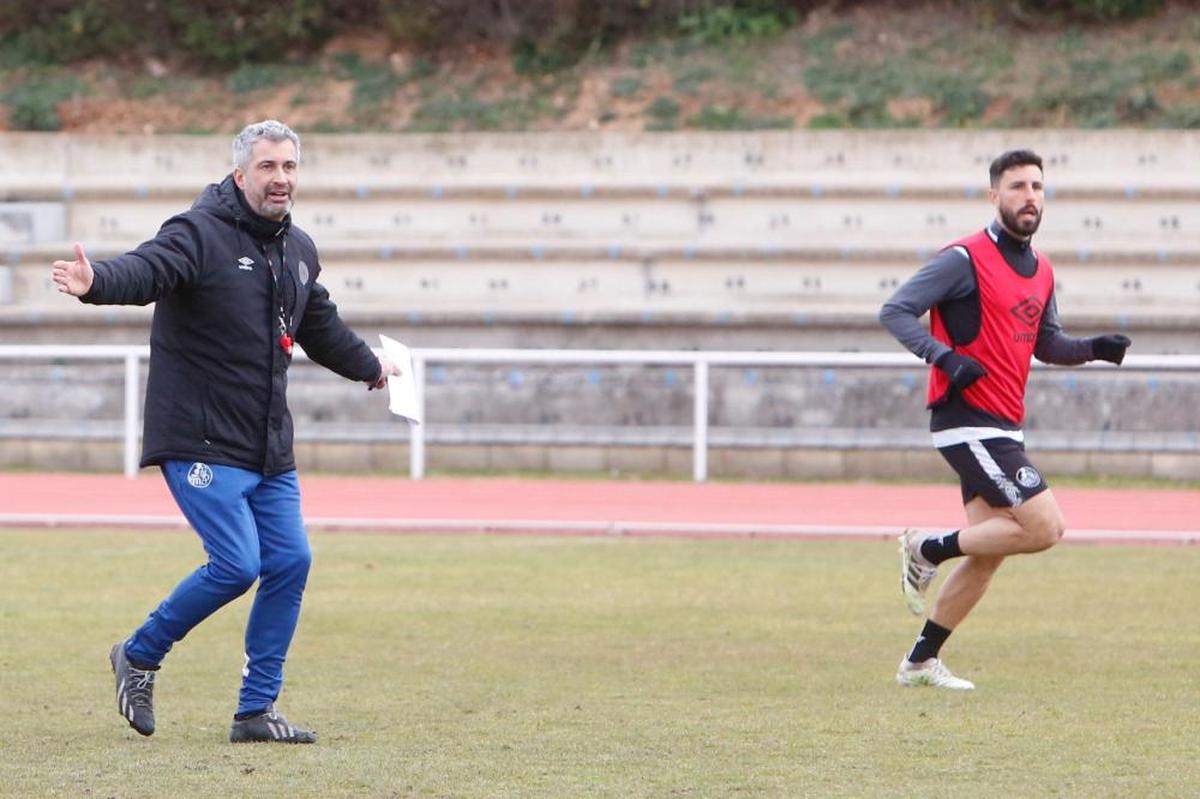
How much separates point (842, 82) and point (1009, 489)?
69.3 feet

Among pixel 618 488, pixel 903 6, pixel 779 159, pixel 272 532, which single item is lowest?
pixel 618 488

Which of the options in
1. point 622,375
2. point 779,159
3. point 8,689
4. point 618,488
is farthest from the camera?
point 779,159

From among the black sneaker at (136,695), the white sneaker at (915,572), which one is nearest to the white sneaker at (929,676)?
the white sneaker at (915,572)

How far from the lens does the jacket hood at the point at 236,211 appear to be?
6785 millimetres

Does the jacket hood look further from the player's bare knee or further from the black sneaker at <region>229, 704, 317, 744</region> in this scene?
the player's bare knee

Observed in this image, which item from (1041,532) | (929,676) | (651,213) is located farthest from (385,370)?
(651,213)

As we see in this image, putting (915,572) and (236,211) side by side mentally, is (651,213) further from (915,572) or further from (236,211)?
(236,211)

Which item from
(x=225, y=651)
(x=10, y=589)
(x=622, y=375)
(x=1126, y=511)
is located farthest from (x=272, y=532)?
(x=622, y=375)

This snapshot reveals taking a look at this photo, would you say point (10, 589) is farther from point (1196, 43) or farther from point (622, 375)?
point (1196, 43)

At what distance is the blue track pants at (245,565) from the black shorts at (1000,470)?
8.86 ft

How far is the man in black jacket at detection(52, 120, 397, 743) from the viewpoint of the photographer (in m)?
6.72

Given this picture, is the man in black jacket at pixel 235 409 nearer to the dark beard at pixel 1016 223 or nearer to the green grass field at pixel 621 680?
the green grass field at pixel 621 680

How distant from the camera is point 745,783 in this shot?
6.18 m

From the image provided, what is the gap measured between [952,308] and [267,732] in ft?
10.3
